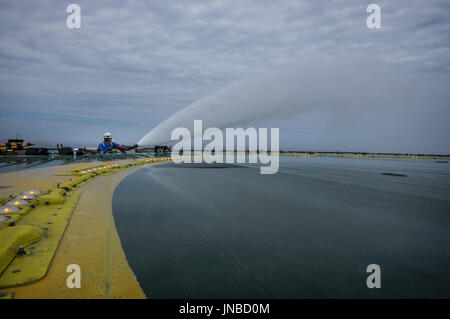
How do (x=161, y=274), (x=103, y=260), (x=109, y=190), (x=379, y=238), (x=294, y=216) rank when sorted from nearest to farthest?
(x=161, y=274), (x=103, y=260), (x=379, y=238), (x=294, y=216), (x=109, y=190)

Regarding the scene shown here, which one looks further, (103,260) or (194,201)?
(194,201)

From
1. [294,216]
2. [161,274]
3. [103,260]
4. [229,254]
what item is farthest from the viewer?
[294,216]

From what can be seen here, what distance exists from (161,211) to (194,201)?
5.92ft

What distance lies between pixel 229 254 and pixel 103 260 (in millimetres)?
2114

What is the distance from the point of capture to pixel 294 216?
294 inches

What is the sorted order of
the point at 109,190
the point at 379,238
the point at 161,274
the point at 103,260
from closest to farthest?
the point at 161,274
the point at 103,260
the point at 379,238
the point at 109,190

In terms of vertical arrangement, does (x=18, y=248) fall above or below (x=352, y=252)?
above

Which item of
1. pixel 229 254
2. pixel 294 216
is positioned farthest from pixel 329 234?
pixel 229 254

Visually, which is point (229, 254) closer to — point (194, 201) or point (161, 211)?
point (161, 211)

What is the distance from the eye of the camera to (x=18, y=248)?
4191 mm

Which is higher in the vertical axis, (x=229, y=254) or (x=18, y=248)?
(x=18, y=248)

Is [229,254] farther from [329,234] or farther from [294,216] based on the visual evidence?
[294,216]
